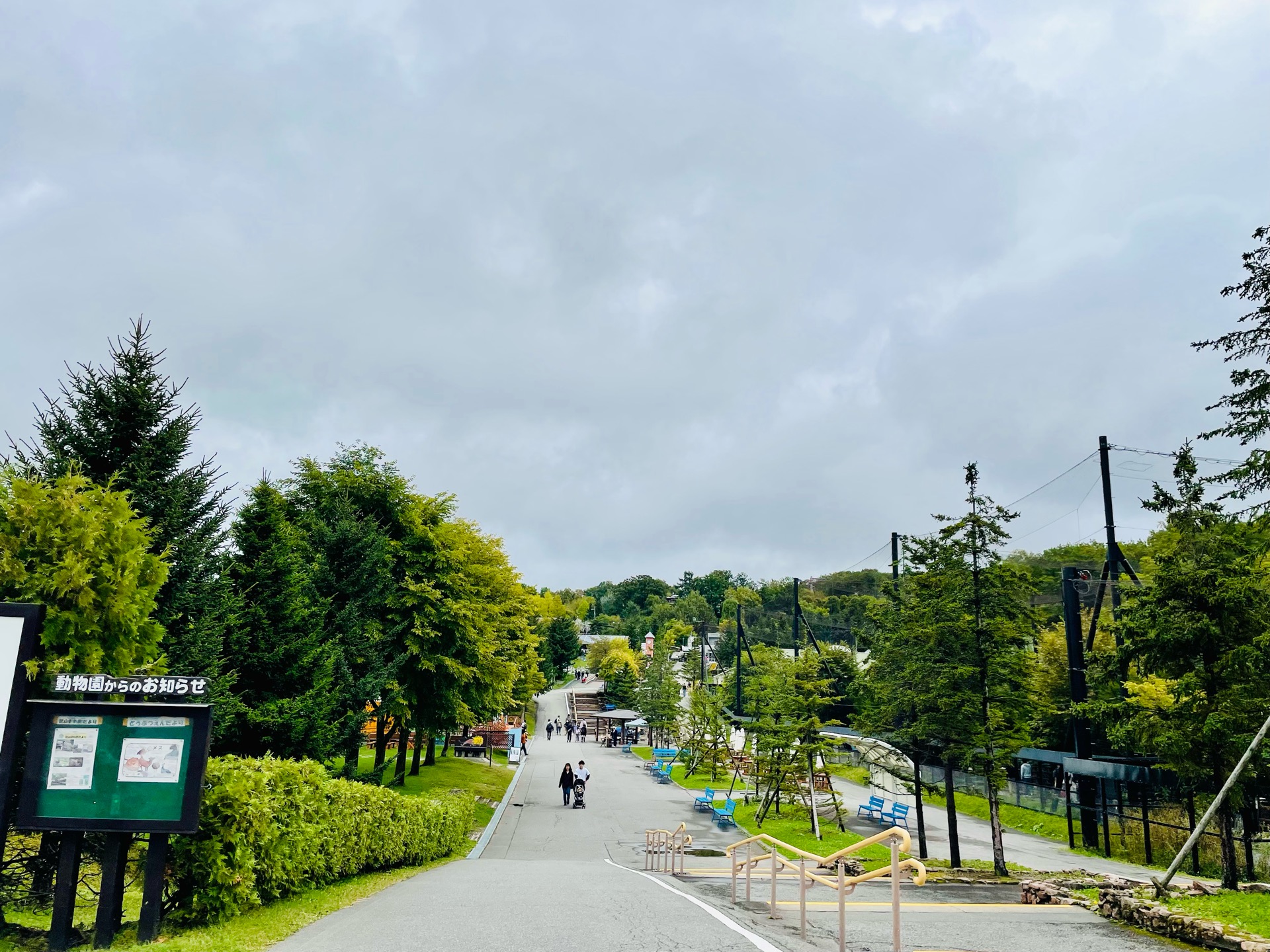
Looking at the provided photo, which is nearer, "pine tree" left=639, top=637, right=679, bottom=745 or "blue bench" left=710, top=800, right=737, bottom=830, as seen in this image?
"blue bench" left=710, top=800, right=737, bottom=830

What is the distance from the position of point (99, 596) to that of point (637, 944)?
307 inches

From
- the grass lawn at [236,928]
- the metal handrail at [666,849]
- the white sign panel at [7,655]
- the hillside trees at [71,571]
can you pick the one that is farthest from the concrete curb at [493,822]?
the white sign panel at [7,655]

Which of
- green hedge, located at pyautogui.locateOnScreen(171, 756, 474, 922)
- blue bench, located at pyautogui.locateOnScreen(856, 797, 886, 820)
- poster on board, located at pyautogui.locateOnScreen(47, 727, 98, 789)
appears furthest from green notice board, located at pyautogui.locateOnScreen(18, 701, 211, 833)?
blue bench, located at pyautogui.locateOnScreen(856, 797, 886, 820)

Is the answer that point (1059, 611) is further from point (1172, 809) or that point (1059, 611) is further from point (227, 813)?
point (227, 813)

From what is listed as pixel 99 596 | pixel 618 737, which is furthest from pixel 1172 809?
pixel 618 737

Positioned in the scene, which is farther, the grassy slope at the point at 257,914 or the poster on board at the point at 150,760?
the poster on board at the point at 150,760

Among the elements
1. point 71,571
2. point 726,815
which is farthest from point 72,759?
point 726,815

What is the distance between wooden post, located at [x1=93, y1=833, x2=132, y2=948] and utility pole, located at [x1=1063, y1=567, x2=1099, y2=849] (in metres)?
23.9

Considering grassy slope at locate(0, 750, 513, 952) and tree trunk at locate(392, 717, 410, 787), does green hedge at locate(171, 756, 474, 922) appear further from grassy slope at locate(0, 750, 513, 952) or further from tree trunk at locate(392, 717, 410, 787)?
tree trunk at locate(392, 717, 410, 787)

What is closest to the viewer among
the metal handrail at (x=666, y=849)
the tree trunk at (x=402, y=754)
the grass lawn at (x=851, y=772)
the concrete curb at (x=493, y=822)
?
the metal handrail at (x=666, y=849)

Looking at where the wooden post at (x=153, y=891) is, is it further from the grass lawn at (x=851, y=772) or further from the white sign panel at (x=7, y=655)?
the grass lawn at (x=851, y=772)

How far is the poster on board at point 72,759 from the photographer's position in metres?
8.70

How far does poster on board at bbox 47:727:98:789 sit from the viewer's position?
8.70m

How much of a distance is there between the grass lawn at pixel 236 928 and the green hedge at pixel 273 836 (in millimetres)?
205
